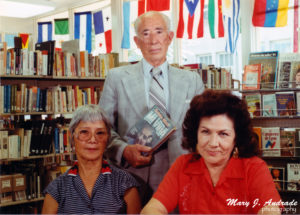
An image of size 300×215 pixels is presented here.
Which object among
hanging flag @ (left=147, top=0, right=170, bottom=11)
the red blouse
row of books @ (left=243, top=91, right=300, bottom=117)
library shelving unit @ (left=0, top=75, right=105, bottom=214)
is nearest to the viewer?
the red blouse

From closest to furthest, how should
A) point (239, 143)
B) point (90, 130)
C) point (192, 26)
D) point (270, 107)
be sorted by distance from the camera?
point (239, 143) → point (90, 130) → point (270, 107) → point (192, 26)

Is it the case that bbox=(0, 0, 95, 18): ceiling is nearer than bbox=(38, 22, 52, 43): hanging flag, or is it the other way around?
bbox=(0, 0, 95, 18): ceiling

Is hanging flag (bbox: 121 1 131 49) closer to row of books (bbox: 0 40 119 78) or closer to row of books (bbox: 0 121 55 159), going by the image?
row of books (bbox: 0 40 119 78)

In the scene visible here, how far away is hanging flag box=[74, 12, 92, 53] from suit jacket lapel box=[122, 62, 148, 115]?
619cm

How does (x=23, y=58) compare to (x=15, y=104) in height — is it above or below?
above

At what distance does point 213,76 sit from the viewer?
5.47 meters

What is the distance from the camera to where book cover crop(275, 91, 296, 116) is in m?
4.05

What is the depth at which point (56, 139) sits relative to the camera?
420 cm

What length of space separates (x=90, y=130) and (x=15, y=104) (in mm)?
2490

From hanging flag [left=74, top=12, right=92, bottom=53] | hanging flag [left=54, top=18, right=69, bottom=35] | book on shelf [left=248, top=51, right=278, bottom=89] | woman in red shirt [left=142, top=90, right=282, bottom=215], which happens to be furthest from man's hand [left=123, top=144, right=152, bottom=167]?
hanging flag [left=54, top=18, right=69, bottom=35]

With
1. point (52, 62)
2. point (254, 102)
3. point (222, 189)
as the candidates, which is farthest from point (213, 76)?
point (222, 189)

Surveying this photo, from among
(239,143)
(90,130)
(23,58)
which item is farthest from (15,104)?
(239,143)

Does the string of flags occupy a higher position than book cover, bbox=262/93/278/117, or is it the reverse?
the string of flags

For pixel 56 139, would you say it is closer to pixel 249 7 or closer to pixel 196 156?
pixel 196 156
